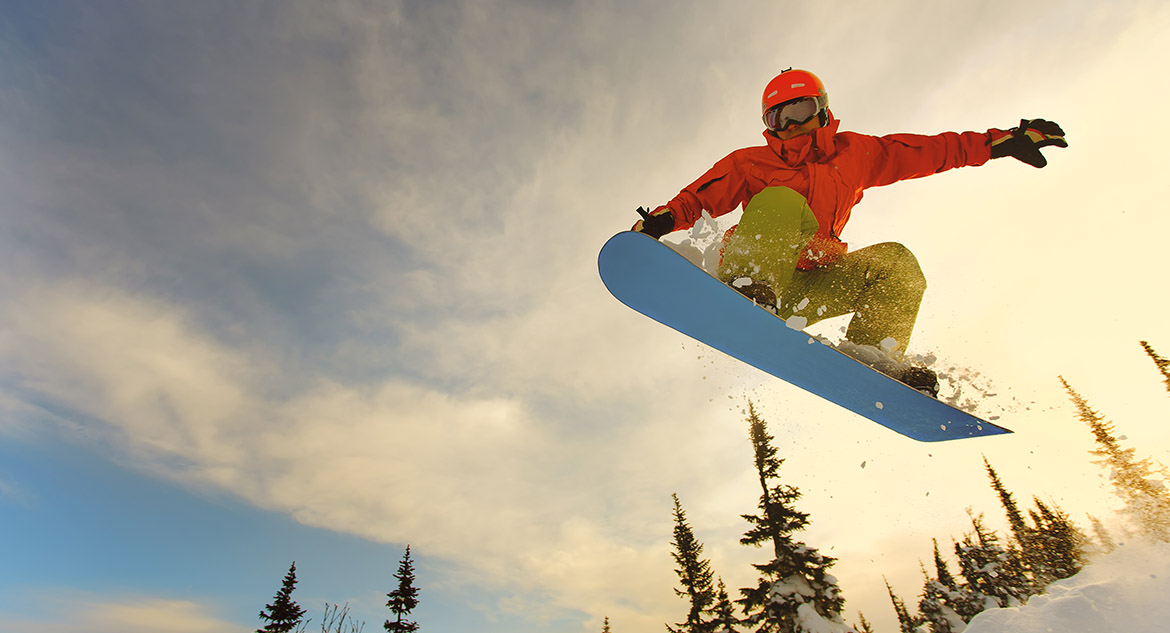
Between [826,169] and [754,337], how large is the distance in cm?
157

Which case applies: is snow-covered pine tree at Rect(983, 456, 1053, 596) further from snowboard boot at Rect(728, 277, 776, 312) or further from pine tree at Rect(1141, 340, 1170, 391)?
snowboard boot at Rect(728, 277, 776, 312)

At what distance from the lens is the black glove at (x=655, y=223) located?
4.21 meters

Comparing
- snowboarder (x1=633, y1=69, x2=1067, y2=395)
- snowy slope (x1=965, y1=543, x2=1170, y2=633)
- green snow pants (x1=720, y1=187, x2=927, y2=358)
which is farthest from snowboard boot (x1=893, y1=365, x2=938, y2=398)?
snowy slope (x1=965, y1=543, x2=1170, y2=633)

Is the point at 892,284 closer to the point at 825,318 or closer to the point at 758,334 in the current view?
the point at 825,318

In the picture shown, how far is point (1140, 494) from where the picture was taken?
7.79 m

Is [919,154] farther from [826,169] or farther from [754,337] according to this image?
[754,337]

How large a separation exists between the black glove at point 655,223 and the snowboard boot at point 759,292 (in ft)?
2.59

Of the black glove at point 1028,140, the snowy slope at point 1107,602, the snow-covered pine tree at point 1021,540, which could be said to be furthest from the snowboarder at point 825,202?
the snow-covered pine tree at point 1021,540

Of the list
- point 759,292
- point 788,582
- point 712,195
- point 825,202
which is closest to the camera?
point 759,292

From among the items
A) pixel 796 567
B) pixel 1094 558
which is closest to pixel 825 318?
pixel 1094 558

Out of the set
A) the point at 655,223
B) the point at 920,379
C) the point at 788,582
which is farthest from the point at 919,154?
the point at 788,582

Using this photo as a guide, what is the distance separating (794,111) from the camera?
440 centimetres

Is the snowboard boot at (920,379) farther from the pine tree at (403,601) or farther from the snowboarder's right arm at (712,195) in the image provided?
the pine tree at (403,601)

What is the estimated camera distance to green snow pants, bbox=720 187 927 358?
3.92 meters
